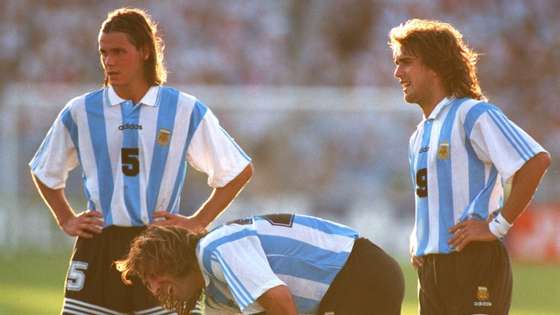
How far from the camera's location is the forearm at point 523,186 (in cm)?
542

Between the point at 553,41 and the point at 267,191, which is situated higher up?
the point at 553,41

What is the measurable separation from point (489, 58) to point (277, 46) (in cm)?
348

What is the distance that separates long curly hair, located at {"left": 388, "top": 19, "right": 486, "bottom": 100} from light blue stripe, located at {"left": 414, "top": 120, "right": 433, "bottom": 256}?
0.20m

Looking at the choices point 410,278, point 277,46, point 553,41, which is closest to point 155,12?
point 277,46

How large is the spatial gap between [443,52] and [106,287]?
68.5 inches

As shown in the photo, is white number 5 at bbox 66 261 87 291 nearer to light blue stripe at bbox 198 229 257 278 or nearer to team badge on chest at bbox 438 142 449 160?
light blue stripe at bbox 198 229 257 278

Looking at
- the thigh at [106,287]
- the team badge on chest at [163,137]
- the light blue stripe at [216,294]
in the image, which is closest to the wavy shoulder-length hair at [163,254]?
the light blue stripe at [216,294]

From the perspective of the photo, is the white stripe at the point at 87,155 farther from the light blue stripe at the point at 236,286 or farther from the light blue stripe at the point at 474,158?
the light blue stripe at the point at 474,158

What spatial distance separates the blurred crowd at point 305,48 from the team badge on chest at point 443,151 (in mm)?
15126

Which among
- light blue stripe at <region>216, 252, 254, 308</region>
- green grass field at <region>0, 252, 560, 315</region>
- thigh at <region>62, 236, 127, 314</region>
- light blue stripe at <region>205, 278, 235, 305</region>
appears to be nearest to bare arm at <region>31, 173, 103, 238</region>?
thigh at <region>62, 236, 127, 314</region>

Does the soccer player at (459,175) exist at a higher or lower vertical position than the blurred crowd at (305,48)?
lower

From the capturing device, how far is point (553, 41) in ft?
72.6

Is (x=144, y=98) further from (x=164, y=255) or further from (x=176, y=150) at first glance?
(x=164, y=255)

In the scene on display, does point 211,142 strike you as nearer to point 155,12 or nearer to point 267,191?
point 267,191
